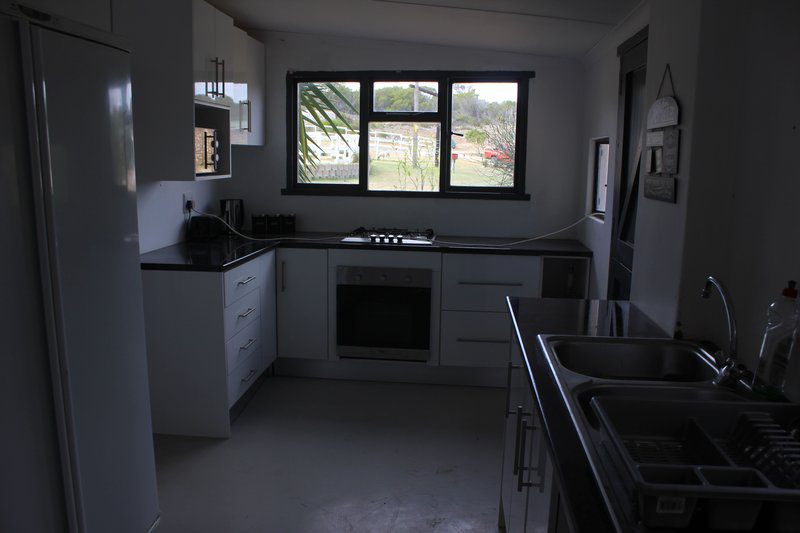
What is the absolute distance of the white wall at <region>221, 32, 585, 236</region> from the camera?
428 centimetres

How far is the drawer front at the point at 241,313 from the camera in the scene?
3.25 metres

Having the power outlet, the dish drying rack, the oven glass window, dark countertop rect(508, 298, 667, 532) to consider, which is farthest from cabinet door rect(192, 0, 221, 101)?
the dish drying rack

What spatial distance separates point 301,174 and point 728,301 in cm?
346

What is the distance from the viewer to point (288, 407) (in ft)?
12.2

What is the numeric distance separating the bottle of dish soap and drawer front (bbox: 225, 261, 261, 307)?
7.88ft

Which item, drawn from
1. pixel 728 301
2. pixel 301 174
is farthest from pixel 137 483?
pixel 301 174

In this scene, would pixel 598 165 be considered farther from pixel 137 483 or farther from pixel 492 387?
pixel 137 483

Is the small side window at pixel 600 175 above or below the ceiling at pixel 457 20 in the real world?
below

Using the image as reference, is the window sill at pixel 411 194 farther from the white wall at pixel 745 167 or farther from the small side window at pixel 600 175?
the white wall at pixel 745 167

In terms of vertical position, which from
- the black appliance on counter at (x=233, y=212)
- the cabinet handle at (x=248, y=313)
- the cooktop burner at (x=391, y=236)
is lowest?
the cabinet handle at (x=248, y=313)

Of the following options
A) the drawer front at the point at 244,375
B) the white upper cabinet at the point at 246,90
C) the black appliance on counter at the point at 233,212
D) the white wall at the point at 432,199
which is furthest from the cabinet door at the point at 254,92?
the drawer front at the point at 244,375

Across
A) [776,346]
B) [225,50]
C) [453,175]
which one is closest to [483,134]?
[453,175]

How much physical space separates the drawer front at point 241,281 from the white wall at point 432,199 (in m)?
1.03

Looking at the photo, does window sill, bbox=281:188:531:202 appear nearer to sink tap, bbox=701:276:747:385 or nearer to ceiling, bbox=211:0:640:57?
ceiling, bbox=211:0:640:57
